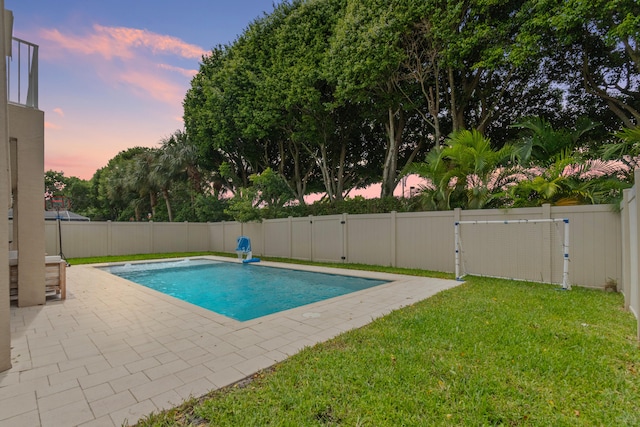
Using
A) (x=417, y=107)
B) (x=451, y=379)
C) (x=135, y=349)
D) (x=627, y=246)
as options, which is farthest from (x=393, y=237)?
(x=135, y=349)

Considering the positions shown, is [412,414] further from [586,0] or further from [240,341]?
[586,0]

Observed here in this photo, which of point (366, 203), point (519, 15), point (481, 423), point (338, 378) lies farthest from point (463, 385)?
point (519, 15)

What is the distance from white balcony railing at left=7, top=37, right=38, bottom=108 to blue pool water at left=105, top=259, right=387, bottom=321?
4.49m

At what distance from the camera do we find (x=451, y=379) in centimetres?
243

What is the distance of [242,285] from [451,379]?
629 cm

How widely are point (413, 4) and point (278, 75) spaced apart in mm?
6246

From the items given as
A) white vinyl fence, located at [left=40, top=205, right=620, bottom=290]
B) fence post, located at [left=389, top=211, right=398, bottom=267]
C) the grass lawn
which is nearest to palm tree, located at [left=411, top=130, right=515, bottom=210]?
white vinyl fence, located at [left=40, top=205, right=620, bottom=290]

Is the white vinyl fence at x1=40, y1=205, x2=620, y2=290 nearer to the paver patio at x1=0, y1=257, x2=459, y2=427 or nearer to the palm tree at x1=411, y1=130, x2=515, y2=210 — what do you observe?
the palm tree at x1=411, y1=130, x2=515, y2=210

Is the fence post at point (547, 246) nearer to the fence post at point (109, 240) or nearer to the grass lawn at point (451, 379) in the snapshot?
the grass lawn at point (451, 379)

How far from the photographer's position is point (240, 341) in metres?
3.34

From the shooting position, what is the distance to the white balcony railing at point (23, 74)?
15.8 ft

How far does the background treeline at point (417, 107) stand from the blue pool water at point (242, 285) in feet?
10.2

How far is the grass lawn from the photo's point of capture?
1.99 metres

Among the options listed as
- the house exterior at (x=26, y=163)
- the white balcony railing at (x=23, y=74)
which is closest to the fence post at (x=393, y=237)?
the house exterior at (x=26, y=163)
